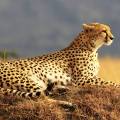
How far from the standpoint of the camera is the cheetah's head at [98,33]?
392 inches

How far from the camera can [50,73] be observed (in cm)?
954

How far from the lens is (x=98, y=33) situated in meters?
10.1

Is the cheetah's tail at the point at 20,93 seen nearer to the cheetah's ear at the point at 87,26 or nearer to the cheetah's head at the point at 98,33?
the cheetah's head at the point at 98,33

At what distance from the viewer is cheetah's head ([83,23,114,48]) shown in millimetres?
9953

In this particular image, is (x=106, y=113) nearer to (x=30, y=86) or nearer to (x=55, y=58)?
(x=30, y=86)

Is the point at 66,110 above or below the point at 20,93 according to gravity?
below

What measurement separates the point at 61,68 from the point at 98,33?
89 centimetres

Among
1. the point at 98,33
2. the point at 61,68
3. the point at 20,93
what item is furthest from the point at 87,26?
the point at 20,93

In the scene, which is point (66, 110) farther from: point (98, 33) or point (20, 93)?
point (98, 33)

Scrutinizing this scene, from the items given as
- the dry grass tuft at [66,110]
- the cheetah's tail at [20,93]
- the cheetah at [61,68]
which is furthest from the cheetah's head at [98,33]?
the cheetah's tail at [20,93]

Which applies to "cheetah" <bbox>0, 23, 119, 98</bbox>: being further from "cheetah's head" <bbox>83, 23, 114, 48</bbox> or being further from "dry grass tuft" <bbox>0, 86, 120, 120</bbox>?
"dry grass tuft" <bbox>0, 86, 120, 120</bbox>

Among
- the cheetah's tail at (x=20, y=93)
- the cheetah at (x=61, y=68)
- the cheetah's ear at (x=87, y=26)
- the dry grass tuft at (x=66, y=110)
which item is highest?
the cheetah's ear at (x=87, y=26)

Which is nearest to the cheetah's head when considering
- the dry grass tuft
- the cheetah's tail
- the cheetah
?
the cheetah

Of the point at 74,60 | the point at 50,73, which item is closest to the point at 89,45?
the point at 74,60
